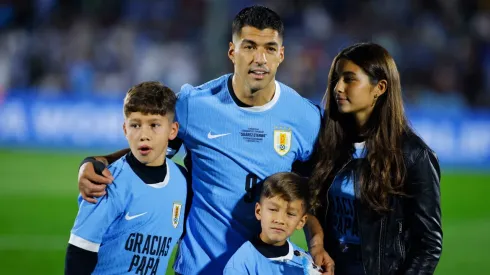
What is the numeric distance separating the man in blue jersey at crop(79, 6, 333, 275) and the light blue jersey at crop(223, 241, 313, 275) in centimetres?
22

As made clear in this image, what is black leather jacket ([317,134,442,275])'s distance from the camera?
4.30m

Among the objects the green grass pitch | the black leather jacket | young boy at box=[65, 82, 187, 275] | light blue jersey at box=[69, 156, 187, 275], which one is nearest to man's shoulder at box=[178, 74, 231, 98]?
young boy at box=[65, 82, 187, 275]

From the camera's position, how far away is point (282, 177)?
4461 millimetres

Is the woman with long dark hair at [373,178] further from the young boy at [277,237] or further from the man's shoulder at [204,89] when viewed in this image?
the man's shoulder at [204,89]

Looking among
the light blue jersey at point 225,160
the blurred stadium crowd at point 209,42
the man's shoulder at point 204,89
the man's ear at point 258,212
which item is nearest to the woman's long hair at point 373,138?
the light blue jersey at point 225,160

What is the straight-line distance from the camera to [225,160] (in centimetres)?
468

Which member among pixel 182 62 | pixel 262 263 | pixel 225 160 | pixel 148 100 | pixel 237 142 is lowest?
pixel 262 263

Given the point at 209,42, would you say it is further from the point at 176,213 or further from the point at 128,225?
the point at 128,225

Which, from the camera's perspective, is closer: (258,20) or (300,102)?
(258,20)

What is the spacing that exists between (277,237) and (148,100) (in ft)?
3.32

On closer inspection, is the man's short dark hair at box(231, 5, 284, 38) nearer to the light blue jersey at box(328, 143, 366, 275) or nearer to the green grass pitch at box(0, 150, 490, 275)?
the light blue jersey at box(328, 143, 366, 275)

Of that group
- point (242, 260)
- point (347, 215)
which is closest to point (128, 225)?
point (242, 260)

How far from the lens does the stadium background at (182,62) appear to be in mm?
17281

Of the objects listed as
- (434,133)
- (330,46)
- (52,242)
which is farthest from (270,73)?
(330,46)
